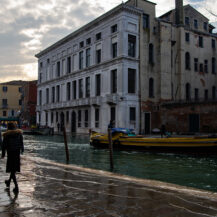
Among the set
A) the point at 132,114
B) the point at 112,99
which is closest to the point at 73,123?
the point at 112,99

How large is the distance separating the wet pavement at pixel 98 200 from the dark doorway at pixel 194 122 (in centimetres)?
2124

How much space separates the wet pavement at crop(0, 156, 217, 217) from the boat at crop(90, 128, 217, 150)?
9.53m

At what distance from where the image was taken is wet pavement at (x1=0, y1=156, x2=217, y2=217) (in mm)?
4215

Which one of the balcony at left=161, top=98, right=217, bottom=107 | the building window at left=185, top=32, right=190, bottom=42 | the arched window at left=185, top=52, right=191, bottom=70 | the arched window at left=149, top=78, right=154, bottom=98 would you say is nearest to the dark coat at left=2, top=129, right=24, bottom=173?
the balcony at left=161, top=98, right=217, bottom=107

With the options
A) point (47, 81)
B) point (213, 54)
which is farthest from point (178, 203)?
point (47, 81)

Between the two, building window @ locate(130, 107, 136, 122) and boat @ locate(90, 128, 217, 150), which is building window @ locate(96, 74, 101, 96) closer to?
building window @ locate(130, 107, 136, 122)

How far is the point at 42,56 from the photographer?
149 feet

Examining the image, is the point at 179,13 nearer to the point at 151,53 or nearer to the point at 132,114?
the point at 151,53

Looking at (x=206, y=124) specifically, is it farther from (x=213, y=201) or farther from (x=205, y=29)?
(x=213, y=201)

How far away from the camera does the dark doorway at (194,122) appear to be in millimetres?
26311

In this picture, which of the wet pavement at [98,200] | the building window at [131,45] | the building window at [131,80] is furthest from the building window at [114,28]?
the wet pavement at [98,200]

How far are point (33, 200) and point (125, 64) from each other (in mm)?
24610

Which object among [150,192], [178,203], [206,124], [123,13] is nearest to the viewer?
[178,203]

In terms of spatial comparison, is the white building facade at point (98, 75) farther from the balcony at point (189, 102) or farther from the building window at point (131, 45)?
the balcony at point (189, 102)
